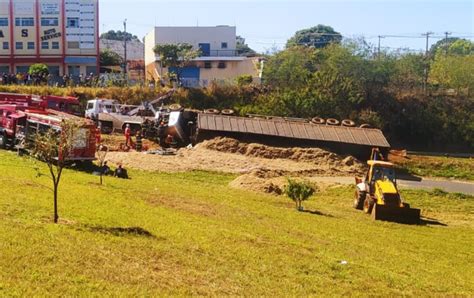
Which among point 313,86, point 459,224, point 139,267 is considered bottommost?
point 459,224

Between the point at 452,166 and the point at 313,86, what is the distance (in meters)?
16.2

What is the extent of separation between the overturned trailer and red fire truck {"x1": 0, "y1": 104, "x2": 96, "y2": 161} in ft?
32.7

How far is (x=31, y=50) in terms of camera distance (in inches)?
2648

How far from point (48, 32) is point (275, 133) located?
39.1m

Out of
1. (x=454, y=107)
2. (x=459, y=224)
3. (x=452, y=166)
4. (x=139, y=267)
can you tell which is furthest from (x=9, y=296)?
(x=454, y=107)

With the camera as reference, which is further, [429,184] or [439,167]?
[439,167]

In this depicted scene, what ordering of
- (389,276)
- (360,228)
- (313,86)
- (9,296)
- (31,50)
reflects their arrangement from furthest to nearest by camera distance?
(31,50) → (313,86) → (360,228) → (389,276) → (9,296)

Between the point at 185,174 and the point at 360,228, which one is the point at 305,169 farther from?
the point at 360,228

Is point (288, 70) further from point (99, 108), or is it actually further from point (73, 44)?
point (73, 44)

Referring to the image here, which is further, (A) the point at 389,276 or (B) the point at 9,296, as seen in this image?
(A) the point at 389,276

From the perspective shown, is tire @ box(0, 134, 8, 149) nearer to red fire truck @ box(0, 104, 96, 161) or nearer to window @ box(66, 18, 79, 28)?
red fire truck @ box(0, 104, 96, 161)

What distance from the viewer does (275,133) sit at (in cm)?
3859

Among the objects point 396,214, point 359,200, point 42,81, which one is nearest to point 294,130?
point 359,200

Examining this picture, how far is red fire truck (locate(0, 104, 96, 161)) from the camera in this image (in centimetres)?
2620
